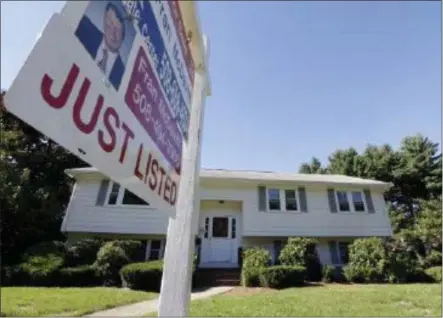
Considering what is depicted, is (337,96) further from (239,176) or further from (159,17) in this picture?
(159,17)

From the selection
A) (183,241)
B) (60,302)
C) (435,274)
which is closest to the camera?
(183,241)

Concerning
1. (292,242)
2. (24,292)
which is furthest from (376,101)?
(24,292)

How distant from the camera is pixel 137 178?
3.76 feet

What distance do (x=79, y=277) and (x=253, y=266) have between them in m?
6.35

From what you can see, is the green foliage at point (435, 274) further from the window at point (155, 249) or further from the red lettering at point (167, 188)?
the red lettering at point (167, 188)

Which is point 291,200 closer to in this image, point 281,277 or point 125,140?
point 281,277

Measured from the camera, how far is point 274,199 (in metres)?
17.7

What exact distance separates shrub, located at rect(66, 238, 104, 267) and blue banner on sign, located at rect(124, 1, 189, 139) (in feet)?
43.1

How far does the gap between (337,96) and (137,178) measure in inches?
511

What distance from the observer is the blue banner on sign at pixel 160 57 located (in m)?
1.15

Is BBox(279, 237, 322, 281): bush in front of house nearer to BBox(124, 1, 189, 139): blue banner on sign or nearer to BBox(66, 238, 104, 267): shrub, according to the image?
BBox(66, 238, 104, 267): shrub

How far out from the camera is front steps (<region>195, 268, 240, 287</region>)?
13.0 metres

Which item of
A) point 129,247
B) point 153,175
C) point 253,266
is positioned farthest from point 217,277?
point 153,175

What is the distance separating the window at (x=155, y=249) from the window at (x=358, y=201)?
10.6 metres
